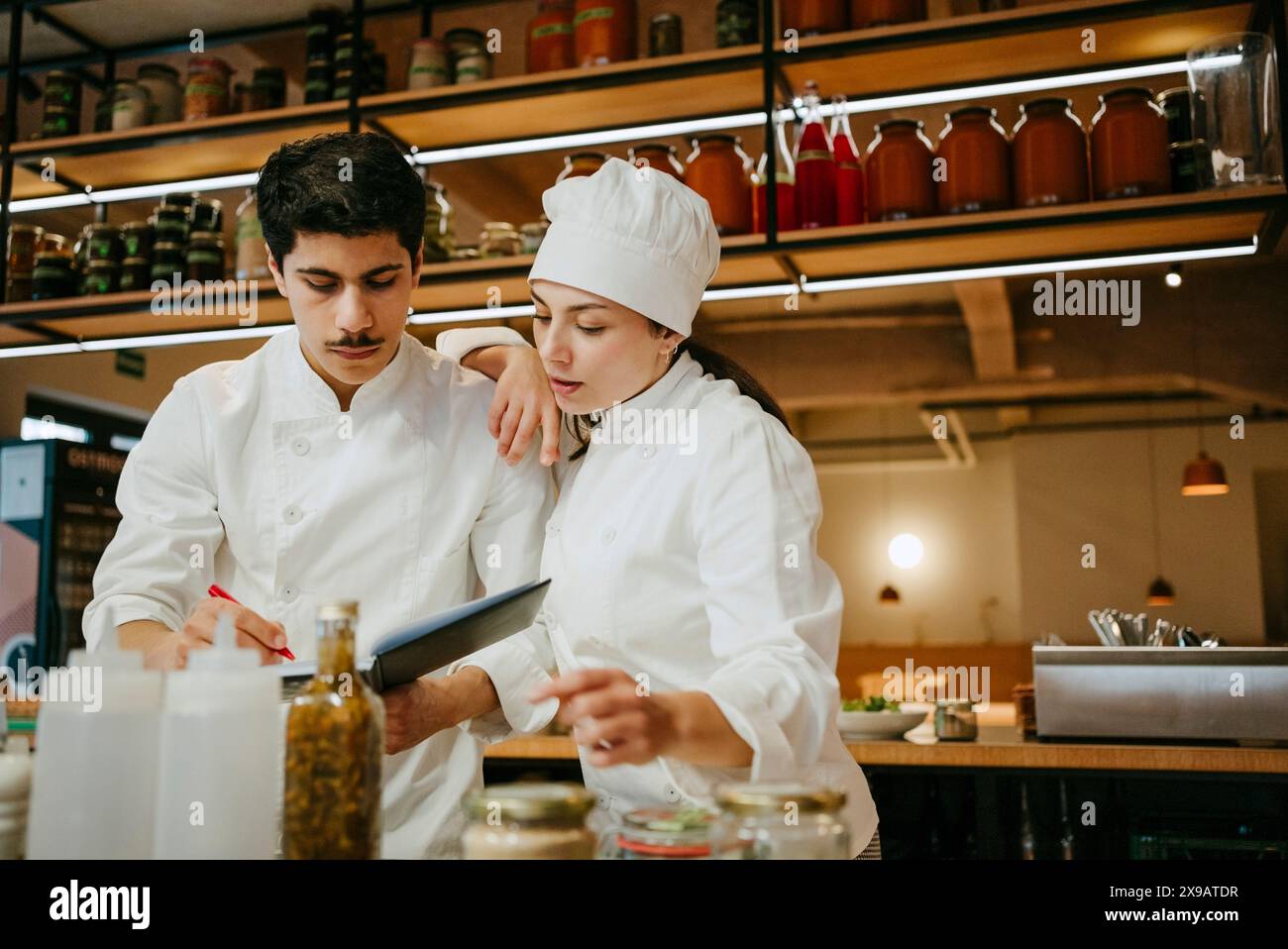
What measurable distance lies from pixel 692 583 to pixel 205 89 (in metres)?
2.72

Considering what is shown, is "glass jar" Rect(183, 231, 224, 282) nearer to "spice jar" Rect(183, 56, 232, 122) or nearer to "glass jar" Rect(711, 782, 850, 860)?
"spice jar" Rect(183, 56, 232, 122)

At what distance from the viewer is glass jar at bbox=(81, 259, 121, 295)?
11.0 feet

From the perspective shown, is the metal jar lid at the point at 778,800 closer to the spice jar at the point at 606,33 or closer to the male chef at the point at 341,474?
the male chef at the point at 341,474

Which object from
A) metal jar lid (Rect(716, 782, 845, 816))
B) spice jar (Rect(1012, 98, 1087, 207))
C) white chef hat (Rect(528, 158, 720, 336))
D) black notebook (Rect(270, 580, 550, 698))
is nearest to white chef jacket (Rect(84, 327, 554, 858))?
white chef hat (Rect(528, 158, 720, 336))

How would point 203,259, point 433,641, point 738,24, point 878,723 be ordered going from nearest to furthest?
point 433,641
point 878,723
point 738,24
point 203,259

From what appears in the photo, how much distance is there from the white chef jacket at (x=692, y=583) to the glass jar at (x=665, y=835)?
0.62 ft

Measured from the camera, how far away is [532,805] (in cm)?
73

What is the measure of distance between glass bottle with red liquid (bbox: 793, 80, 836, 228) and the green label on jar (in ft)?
1.79

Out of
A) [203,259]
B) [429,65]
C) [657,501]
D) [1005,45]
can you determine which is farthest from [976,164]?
[203,259]

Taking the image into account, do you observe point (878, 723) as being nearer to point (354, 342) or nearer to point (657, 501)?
point (657, 501)
